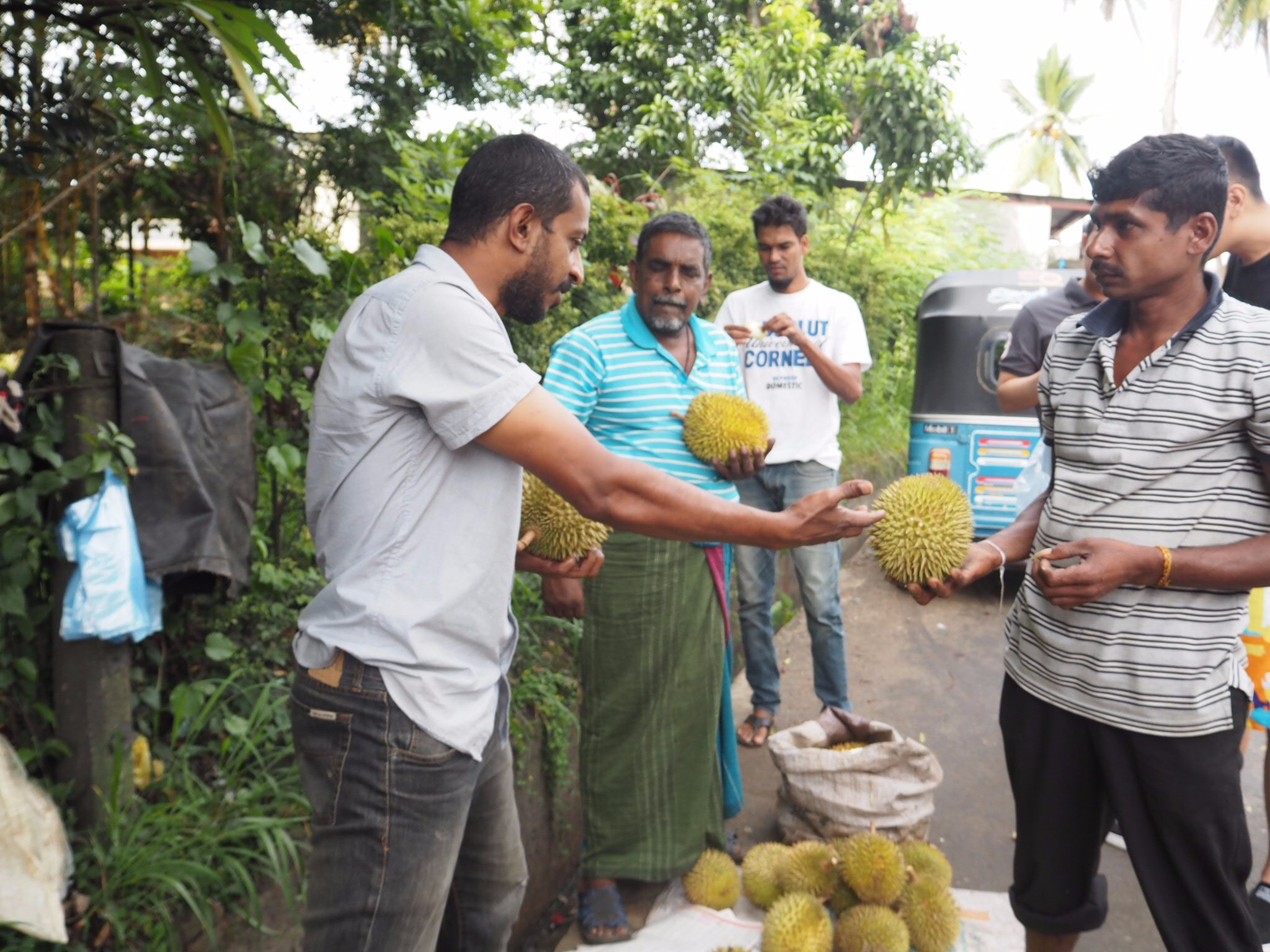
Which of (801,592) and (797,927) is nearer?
(797,927)

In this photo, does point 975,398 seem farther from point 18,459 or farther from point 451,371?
point 18,459

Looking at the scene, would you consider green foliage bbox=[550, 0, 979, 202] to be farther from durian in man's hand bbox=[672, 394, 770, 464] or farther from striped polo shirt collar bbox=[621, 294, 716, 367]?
durian in man's hand bbox=[672, 394, 770, 464]

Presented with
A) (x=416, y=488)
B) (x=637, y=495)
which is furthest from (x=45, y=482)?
(x=637, y=495)

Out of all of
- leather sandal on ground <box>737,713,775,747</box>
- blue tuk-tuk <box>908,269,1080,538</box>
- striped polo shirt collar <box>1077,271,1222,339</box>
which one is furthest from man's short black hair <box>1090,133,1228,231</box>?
blue tuk-tuk <box>908,269,1080,538</box>

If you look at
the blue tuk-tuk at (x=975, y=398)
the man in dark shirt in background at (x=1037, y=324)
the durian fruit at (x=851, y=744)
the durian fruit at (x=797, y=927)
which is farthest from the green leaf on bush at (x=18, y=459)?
the blue tuk-tuk at (x=975, y=398)

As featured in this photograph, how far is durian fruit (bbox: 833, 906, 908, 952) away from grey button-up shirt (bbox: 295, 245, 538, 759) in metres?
1.44

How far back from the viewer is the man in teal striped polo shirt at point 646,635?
2.70 m

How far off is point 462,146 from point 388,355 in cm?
269

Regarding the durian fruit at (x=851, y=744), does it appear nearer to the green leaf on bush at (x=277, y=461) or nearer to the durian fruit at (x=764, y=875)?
the durian fruit at (x=764, y=875)

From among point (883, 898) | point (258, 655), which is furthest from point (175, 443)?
point (883, 898)

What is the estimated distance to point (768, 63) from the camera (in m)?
8.15

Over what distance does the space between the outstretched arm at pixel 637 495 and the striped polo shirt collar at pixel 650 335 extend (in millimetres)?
1133

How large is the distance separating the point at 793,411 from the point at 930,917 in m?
2.07

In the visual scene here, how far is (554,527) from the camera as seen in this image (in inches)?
89.1
